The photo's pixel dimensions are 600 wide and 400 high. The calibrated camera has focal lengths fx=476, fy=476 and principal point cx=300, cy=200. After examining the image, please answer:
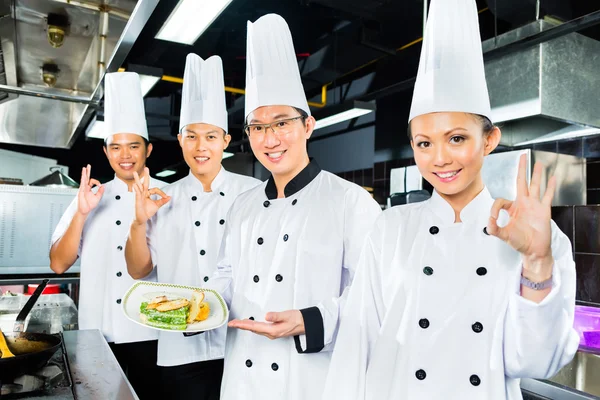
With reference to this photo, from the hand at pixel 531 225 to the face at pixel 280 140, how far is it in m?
0.90

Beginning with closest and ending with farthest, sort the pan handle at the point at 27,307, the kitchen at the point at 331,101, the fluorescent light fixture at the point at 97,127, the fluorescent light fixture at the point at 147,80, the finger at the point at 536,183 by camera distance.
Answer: the finger at the point at 536,183
the pan handle at the point at 27,307
the kitchen at the point at 331,101
the fluorescent light fixture at the point at 147,80
the fluorescent light fixture at the point at 97,127

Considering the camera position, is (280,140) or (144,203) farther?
(144,203)

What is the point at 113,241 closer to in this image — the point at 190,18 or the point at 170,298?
the point at 170,298

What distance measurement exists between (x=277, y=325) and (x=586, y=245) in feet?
11.2

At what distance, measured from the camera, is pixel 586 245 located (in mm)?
3918

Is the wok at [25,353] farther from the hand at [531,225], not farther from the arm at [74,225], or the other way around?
the hand at [531,225]

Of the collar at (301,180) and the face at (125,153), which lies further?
the face at (125,153)

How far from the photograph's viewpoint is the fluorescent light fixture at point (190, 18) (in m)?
2.24

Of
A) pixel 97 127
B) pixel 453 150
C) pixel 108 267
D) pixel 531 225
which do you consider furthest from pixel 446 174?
pixel 97 127

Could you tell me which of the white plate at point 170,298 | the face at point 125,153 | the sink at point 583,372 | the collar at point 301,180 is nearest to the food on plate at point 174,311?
the white plate at point 170,298

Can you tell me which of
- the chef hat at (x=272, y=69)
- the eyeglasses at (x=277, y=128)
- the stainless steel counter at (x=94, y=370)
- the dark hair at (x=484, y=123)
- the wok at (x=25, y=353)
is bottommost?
the stainless steel counter at (x=94, y=370)

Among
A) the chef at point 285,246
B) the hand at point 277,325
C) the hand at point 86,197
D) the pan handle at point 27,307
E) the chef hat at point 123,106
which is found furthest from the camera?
the chef hat at point 123,106

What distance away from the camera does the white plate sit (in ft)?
5.91

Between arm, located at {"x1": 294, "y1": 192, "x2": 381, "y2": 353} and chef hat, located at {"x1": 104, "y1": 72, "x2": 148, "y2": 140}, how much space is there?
1.41 meters
